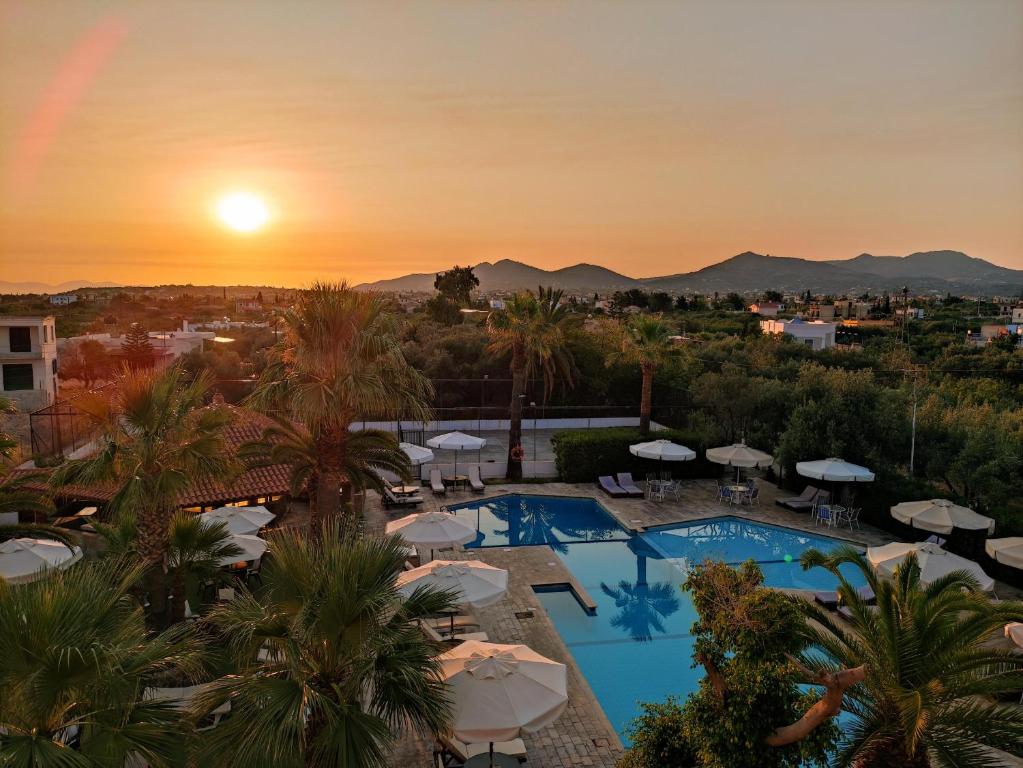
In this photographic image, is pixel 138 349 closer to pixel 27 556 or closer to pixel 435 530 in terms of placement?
pixel 27 556

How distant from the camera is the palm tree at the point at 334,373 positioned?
1152cm

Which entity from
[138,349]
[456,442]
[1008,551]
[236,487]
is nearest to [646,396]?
[456,442]

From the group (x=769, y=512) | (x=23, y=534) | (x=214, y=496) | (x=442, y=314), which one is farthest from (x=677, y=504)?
(x=442, y=314)

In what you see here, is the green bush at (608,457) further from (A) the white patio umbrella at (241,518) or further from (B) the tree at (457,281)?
(B) the tree at (457,281)

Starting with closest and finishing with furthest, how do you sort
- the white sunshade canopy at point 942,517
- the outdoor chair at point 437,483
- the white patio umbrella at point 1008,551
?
the white patio umbrella at point 1008,551
the white sunshade canopy at point 942,517
the outdoor chair at point 437,483

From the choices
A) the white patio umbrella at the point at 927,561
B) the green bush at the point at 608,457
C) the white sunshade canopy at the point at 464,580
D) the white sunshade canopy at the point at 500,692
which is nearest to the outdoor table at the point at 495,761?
the white sunshade canopy at the point at 500,692

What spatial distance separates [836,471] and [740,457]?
3110 millimetres

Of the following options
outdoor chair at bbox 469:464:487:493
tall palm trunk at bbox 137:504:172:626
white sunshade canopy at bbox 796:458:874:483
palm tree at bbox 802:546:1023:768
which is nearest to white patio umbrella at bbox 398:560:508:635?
tall palm trunk at bbox 137:504:172:626

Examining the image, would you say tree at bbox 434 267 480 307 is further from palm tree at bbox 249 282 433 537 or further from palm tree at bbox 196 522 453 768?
palm tree at bbox 196 522 453 768

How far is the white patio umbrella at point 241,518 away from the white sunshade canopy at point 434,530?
288 centimetres

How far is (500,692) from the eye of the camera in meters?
7.69

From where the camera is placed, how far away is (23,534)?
40.1ft

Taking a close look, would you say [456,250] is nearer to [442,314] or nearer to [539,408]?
[442,314]

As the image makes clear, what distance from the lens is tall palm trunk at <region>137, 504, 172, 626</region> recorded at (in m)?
10.1
